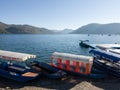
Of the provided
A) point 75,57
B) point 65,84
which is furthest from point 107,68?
point 65,84

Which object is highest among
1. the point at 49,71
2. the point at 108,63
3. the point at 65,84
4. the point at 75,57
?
the point at 75,57

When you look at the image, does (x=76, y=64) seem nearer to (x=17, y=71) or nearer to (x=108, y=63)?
(x=108, y=63)

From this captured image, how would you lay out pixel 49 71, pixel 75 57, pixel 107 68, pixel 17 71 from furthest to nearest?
1. pixel 107 68
2. pixel 49 71
3. pixel 17 71
4. pixel 75 57

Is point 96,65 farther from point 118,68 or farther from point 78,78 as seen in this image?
point 78,78

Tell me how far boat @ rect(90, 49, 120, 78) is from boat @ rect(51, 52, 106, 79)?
2739 mm

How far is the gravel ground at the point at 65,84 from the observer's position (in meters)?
21.4

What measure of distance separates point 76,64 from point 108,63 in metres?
8.79

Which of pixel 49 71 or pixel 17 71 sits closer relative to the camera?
pixel 17 71

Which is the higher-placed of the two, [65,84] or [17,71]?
[17,71]

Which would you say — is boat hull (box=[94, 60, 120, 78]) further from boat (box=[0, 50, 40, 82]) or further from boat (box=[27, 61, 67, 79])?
boat (box=[0, 50, 40, 82])

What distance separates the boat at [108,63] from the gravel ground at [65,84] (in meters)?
2.02

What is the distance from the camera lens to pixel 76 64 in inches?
986

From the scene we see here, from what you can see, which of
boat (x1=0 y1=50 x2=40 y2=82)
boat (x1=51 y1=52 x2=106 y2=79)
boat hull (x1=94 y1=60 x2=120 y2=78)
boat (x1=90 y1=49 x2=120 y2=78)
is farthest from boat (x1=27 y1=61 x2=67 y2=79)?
boat hull (x1=94 y1=60 x2=120 y2=78)

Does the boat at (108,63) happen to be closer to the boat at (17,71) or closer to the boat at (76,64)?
the boat at (76,64)
